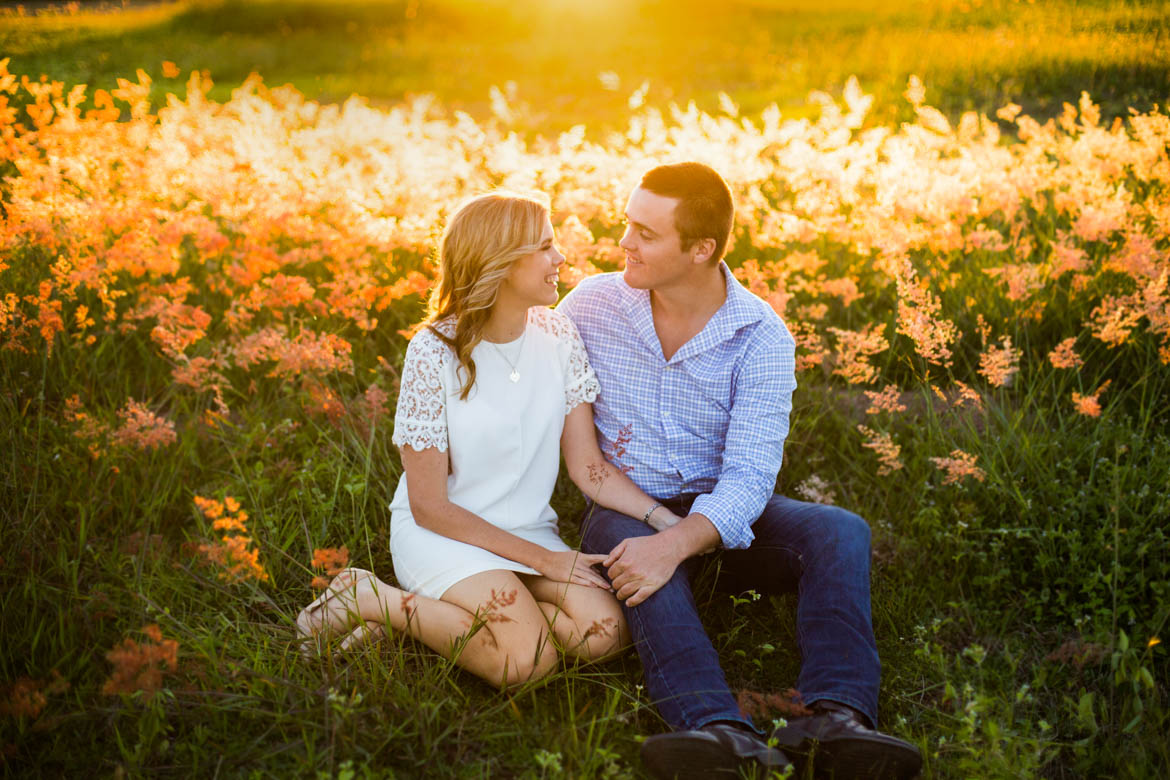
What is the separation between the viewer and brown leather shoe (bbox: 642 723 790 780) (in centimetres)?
245

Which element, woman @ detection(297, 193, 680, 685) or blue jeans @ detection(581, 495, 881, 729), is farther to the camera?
woman @ detection(297, 193, 680, 685)

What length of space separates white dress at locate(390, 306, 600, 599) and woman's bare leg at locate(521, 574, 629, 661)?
0.69ft

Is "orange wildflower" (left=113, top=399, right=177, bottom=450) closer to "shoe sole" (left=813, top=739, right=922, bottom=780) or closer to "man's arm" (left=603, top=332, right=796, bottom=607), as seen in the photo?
"man's arm" (left=603, top=332, right=796, bottom=607)

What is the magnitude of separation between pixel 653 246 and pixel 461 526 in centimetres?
130

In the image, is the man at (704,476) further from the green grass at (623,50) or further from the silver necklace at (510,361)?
the green grass at (623,50)

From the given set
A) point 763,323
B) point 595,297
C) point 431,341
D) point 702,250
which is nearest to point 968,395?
point 763,323

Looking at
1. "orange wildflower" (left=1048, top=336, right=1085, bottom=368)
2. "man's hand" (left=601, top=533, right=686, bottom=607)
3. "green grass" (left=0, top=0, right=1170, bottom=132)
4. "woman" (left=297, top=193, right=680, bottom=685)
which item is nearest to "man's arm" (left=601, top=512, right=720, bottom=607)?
"man's hand" (left=601, top=533, right=686, bottom=607)

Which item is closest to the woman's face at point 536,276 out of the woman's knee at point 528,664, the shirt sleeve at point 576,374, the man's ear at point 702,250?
the shirt sleeve at point 576,374

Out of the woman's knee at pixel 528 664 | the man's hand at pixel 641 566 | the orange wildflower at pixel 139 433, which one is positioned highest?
the orange wildflower at pixel 139 433

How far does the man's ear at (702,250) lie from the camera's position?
344 cm

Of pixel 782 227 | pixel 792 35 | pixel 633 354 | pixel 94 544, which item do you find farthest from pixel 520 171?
pixel 792 35

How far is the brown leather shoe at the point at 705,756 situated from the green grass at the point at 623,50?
862 cm

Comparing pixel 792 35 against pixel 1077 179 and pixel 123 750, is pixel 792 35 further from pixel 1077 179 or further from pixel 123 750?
pixel 123 750

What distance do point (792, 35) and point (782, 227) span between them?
16.3m
